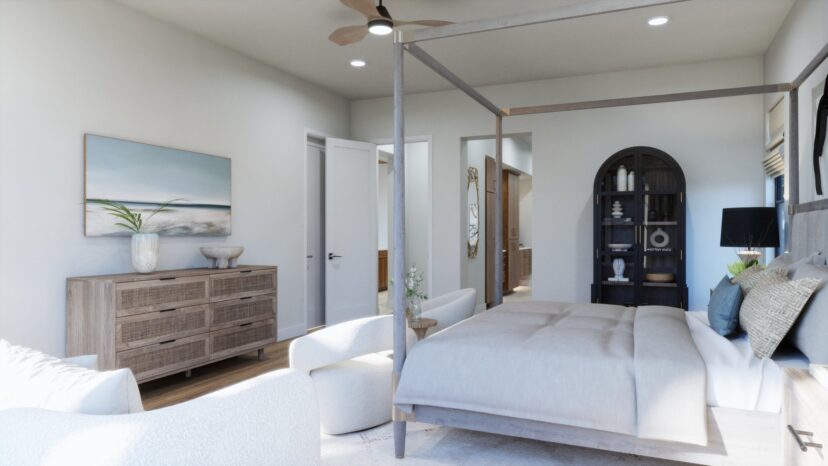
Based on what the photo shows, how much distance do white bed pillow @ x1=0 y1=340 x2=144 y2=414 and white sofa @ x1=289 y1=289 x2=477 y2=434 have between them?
65.5 inches

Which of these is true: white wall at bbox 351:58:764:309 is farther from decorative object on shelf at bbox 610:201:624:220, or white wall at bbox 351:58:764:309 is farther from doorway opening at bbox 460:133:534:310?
decorative object on shelf at bbox 610:201:624:220

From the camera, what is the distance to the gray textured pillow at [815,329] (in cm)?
194

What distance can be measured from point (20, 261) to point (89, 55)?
145cm

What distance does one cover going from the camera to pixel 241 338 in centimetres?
440

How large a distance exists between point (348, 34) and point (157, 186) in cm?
187

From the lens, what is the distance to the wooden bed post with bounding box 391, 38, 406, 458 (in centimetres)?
260

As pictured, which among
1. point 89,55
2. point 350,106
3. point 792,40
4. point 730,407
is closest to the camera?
point 730,407

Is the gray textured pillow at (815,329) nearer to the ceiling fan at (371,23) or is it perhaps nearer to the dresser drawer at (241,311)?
the ceiling fan at (371,23)

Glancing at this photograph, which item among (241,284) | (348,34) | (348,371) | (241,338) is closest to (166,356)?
(241,338)

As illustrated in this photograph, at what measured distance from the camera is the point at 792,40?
398cm

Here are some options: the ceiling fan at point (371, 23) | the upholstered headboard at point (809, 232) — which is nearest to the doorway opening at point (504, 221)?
the ceiling fan at point (371, 23)

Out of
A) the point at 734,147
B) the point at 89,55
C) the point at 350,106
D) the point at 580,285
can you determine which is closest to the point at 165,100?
the point at 89,55

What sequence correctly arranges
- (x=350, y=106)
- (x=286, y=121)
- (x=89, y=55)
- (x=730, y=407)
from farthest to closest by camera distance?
(x=350, y=106) → (x=286, y=121) → (x=89, y=55) → (x=730, y=407)

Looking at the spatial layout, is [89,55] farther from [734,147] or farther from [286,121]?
[734,147]
